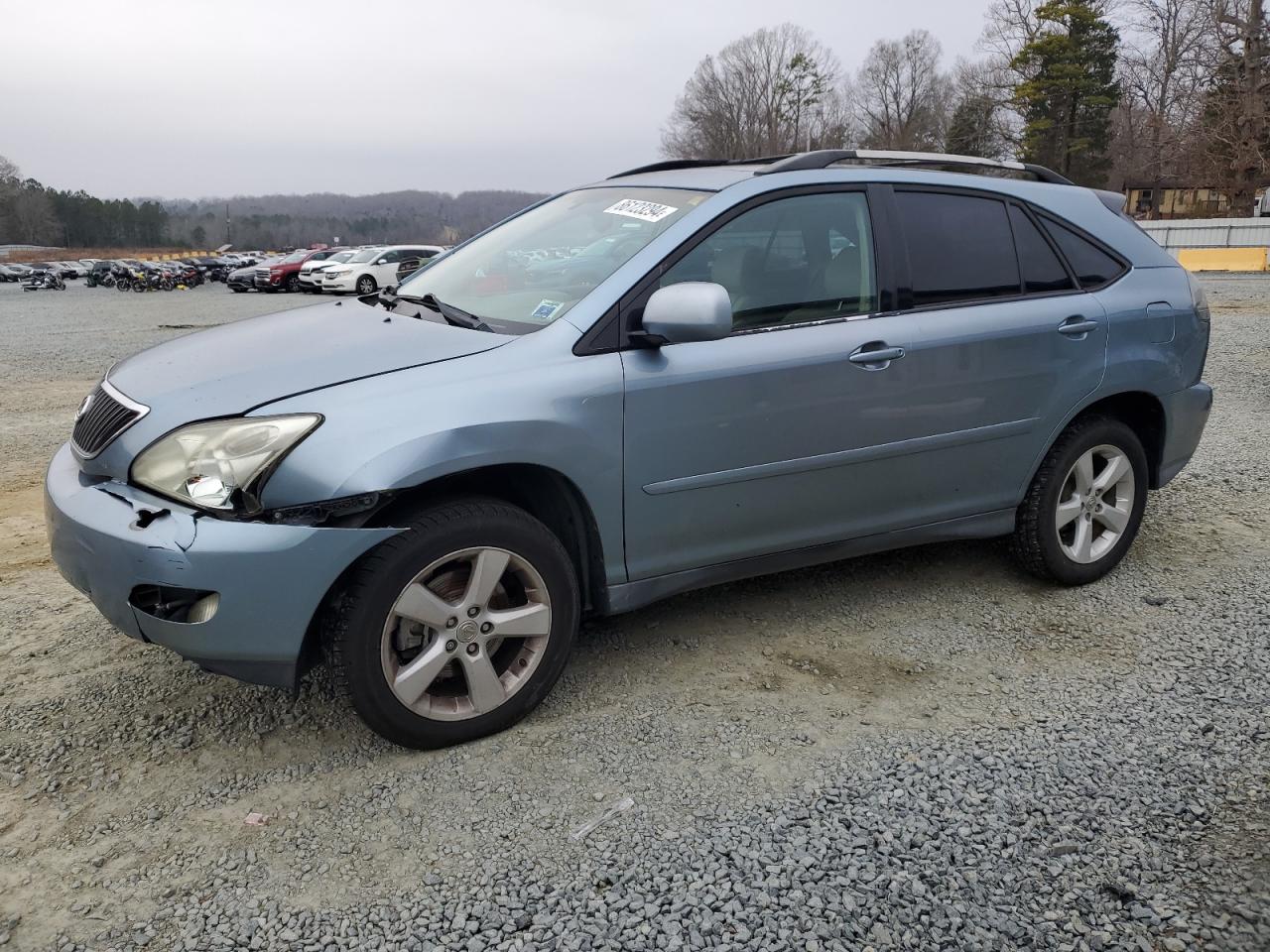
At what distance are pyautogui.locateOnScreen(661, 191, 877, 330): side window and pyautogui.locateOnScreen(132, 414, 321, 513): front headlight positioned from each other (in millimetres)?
1295

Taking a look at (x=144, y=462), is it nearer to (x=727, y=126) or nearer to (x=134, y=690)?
(x=134, y=690)

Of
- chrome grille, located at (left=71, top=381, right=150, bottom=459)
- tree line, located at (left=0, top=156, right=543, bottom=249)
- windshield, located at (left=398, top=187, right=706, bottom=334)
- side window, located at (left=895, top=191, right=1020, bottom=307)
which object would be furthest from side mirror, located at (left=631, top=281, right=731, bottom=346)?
tree line, located at (left=0, top=156, right=543, bottom=249)

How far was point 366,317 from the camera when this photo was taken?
136 inches

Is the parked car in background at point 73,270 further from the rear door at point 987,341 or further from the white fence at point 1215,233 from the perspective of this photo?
the rear door at point 987,341

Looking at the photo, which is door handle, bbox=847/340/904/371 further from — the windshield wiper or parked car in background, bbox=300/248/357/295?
parked car in background, bbox=300/248/357/295

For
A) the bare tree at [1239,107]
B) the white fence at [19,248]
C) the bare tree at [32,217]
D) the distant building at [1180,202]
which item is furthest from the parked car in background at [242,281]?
the bare tree at [32,217]

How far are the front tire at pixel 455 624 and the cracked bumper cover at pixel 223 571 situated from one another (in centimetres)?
11

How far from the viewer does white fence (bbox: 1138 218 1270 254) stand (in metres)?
29.9

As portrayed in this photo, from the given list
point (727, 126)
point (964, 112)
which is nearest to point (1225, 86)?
point (964, 112)

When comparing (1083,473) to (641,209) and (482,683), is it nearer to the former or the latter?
(641,209)

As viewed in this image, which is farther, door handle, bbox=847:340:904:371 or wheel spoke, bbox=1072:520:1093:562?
wheel spoke, bbox=1072:520:1093:562

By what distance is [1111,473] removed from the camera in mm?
4129

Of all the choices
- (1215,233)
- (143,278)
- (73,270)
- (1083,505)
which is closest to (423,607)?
(1083,505)

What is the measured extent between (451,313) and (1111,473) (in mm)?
2864
